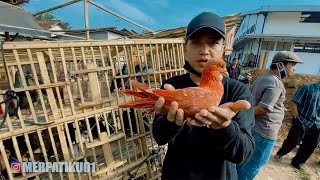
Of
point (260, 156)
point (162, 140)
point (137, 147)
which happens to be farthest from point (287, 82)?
point (162, 140)

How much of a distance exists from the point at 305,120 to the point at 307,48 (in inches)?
867

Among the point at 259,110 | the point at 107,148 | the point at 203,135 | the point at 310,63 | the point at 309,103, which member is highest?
the point at 203,135

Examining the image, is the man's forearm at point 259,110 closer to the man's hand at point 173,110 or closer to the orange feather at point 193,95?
the orange feather at point 193,95

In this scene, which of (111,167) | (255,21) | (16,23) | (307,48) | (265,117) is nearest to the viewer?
(111,167)

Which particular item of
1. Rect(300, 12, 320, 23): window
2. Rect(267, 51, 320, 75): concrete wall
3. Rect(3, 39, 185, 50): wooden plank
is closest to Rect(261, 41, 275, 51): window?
Rect(267, 51, 320, 75): concrete wall

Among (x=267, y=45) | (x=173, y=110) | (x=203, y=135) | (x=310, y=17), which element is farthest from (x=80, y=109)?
(x=310, y=17)

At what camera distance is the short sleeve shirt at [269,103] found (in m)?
2.98

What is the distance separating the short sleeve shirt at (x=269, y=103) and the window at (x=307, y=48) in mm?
23578

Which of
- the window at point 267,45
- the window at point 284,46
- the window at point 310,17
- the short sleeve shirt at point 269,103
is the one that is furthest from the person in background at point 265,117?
the window at point 310,17

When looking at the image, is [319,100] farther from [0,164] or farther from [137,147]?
[0,164]

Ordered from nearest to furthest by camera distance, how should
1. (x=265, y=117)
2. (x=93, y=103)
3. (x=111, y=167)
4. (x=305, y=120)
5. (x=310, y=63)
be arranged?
1. (x=93, y=103)
2. (x=111, y=167)
3. (x=265, y=117)
4. (x=305, y=120)
5. (x=310, y=63)

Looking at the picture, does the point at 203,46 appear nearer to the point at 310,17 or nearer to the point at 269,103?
the point at 269,103

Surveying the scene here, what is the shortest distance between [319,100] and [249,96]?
12.6 feet

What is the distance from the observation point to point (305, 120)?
4.67 metres
